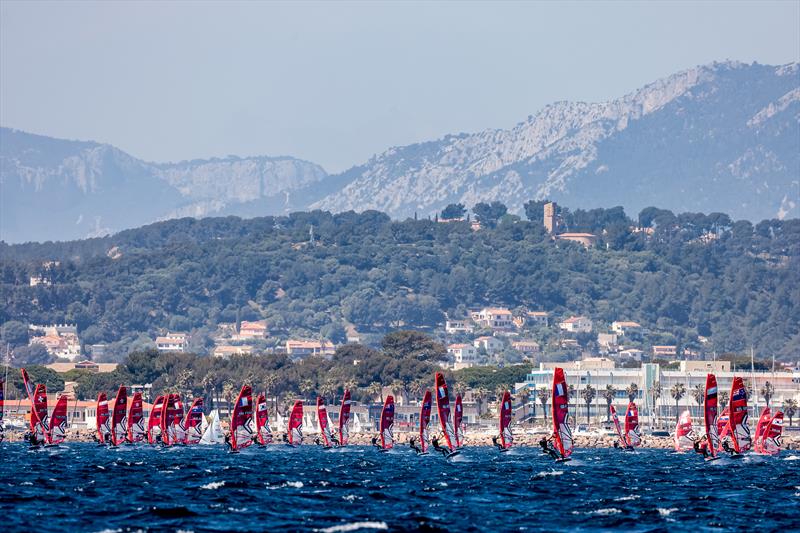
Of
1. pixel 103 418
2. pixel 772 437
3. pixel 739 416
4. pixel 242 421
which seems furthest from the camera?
pixel 103 418

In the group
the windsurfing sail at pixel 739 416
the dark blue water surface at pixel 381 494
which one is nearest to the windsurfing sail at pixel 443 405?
the dark blue water surface at pixel 381 494

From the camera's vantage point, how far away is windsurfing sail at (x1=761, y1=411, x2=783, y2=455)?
123 m

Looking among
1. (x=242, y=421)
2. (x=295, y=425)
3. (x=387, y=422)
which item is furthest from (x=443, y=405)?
(x=295, y=425)

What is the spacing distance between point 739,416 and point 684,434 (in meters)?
51.8

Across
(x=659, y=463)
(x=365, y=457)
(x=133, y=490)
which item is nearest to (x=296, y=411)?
(x=365, y=457)

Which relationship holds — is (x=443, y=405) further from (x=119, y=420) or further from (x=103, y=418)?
(x=103, y=418)

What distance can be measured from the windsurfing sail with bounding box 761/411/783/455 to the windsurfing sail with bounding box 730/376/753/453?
29.5 ft

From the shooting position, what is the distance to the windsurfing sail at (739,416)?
107m

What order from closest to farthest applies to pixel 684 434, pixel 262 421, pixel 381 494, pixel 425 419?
1. pixel 381 494
2. pixel 425 419
3. pixel 262 421
4. pixel 684 434

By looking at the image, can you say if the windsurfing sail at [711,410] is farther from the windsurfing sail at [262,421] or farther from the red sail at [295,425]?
the red sail at [295,425]

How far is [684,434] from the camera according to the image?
525ft

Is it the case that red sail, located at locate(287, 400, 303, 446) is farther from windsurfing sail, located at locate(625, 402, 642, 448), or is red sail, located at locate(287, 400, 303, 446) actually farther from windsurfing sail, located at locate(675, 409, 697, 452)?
windsurfing sail, located at locate(675, 409, 697, 452)

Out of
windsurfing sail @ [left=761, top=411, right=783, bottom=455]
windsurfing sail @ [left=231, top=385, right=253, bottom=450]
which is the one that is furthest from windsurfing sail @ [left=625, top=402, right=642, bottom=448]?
windsurfing sail @ [left=231, top=385, right=253, bottom=450]

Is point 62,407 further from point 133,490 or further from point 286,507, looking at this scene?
point 286,507
